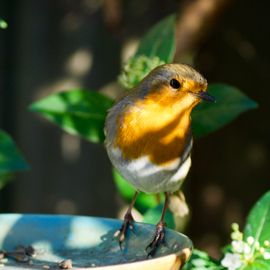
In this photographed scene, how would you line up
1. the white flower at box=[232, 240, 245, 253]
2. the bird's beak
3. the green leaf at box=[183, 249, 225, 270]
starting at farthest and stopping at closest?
the bird's beak, the green leaf at box=[183, 249, 225, 270], the white flower at box=[232, 240, 245, 253]

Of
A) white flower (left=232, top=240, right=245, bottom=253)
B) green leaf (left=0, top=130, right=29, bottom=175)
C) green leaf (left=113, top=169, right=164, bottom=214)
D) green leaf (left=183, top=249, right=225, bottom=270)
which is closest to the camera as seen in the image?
white flower (left=232, top=240, right=245, bottom=253)

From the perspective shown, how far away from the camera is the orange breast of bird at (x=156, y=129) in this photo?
2793mm

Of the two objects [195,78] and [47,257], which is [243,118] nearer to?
[195,78]

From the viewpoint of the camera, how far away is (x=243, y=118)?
459 cm

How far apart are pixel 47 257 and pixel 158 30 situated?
4.06 feet

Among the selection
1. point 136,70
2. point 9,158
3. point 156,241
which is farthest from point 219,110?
point 156,241

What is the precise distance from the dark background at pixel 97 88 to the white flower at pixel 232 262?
1865 mm

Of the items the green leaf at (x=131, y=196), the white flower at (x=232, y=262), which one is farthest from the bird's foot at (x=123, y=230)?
the green leaf at (x=131, y=196)

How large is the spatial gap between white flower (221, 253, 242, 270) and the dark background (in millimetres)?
1865

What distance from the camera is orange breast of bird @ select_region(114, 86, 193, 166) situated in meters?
2.79

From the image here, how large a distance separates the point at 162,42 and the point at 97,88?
1019 mm

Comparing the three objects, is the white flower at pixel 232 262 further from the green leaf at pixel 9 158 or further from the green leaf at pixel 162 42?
the green leaf at pixel 162 42

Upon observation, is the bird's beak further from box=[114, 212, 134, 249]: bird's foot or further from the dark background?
the dark background

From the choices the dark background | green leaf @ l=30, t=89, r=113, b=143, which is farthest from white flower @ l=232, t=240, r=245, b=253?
the dark background
